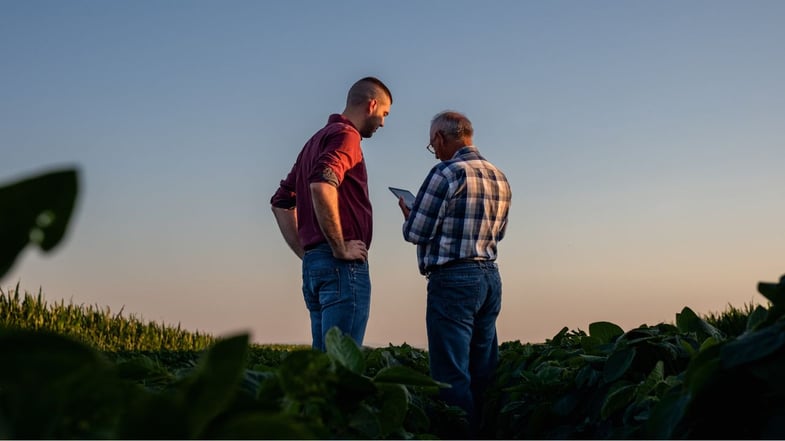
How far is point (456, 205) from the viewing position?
5.17 meters

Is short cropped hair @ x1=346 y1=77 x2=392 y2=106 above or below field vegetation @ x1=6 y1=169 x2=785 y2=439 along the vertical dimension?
above

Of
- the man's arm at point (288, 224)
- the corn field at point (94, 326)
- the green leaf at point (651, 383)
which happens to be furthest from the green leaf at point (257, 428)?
the corn field at point (94, 326)

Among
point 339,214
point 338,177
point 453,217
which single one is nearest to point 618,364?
point 453,217

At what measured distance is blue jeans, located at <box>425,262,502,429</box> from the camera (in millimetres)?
4910

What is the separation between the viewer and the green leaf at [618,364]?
199 centimetres

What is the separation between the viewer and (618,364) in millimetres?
2021

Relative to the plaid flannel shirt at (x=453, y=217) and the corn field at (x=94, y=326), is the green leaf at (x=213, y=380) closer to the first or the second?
the plaid flannel shirt at (x=453, y=217)

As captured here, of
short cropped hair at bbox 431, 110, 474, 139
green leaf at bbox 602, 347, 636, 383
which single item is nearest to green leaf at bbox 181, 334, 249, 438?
green leaf at bbox 602, 347, 636, 383

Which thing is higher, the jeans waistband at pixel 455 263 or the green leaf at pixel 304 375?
the jeans waistband at pixel 455 263

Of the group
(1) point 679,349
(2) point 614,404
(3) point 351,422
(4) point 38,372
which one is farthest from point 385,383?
(1) point 679,349

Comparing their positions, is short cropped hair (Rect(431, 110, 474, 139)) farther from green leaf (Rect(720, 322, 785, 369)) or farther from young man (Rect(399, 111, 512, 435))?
green leaf (Rect(720, 322, 785, 369))

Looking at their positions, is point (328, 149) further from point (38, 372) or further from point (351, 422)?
point (38, 372)

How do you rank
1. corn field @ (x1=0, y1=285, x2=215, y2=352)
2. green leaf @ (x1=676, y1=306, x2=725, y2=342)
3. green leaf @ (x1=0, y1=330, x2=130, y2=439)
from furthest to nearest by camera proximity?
1. corn field @ (x1=0, y1=285, x2=215, y2=352)
2. green leaf @ (x1=676, y1=306, x2=725, y2=342)
3. green leaf @ (x1=0, y1=330, x2=130, y2=439)

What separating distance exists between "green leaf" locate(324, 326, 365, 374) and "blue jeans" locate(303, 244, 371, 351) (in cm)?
386
